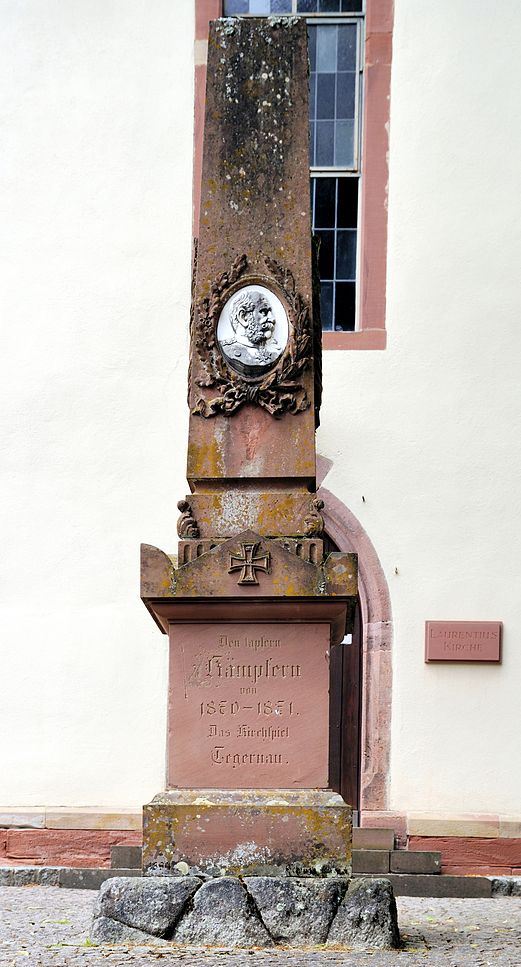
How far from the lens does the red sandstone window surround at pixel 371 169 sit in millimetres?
12484

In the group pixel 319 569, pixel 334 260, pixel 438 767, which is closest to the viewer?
pixel 319 569

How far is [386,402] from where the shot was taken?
12383mm

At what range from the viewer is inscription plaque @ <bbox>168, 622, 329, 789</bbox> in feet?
24.4

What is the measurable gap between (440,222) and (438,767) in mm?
4212

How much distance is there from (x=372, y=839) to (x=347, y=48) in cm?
630

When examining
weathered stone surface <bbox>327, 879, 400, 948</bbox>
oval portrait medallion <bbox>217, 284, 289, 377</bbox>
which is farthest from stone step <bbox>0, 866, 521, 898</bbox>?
oval portrait medallion <bbox>217, 284, 289, 377</bbox>

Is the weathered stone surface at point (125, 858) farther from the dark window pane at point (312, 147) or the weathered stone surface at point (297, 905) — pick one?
the dark window pane at point (312, 147)

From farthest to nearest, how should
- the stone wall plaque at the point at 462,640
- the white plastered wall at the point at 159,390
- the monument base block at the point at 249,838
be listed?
1. the white plastered wall at the point at 159,390
2. the stone wall plaque at the point at 462,640
3. the monument base block at the point at 249,838

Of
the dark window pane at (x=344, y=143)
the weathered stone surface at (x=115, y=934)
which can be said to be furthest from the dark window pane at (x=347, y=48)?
the weathered stone surface at (x=115, y=934)

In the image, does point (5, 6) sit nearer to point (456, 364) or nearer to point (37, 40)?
point (37, 40)

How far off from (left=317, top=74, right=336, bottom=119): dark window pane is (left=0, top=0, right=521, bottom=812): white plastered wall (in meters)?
0.64

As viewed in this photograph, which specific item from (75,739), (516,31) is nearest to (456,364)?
(516,31)

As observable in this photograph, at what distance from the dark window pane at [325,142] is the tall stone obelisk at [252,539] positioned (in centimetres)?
474

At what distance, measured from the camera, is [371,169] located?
12625 millimetres
